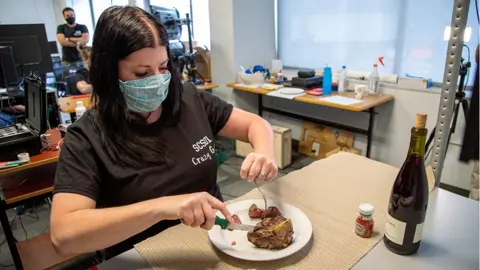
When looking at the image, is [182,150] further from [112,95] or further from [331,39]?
[331,39]

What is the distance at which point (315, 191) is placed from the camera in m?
1.04

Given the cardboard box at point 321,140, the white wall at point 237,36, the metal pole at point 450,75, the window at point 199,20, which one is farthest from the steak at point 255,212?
the window at point 199,20

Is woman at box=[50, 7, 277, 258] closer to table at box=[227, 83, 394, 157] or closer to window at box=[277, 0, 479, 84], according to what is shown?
table at box=[227, 83, 394, 157]

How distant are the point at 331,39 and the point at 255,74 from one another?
0.81 metres

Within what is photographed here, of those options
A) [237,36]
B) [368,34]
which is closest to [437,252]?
[368,34]

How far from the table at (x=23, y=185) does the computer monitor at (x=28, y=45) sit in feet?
2.88

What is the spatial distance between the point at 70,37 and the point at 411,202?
556 cm

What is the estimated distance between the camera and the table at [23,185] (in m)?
1.54

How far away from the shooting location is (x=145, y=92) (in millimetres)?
959

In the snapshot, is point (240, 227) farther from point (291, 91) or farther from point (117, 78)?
point (291, 91)

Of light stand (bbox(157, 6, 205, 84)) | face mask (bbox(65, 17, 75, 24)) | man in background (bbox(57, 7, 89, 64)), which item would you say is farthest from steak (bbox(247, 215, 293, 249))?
face mask (bbox(65, 17, 75, 24))

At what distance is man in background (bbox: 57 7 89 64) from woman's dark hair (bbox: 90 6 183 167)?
186 inches

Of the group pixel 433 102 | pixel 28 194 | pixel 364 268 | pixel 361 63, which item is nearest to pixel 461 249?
pixel 364 268

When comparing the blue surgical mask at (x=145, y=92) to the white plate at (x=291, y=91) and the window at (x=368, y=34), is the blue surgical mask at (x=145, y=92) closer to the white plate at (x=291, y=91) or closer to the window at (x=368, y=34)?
the white plate at (x=291, y=91)
